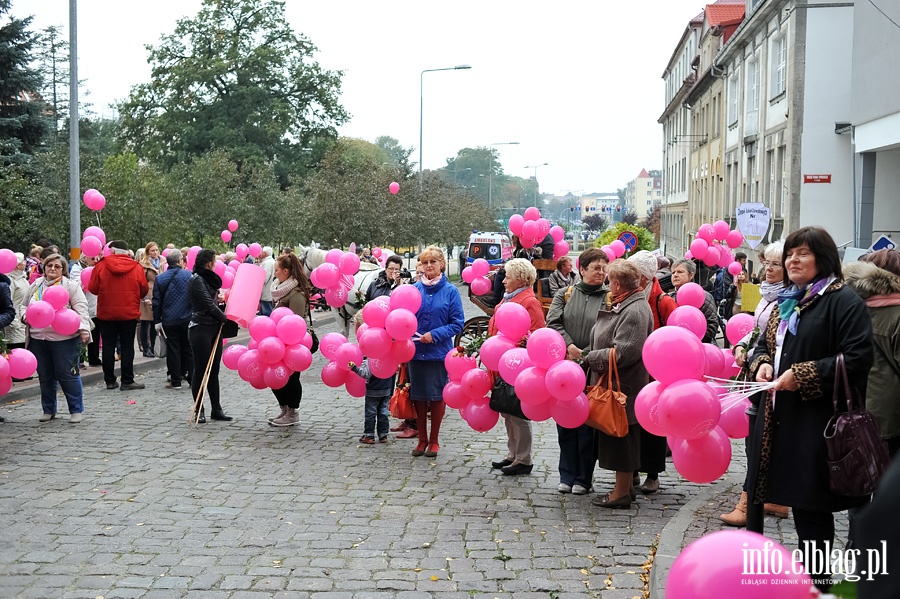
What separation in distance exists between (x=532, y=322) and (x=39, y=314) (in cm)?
523

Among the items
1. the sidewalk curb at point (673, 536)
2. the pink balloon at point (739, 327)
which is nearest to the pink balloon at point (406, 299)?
the pink balloon at point (739, 327)

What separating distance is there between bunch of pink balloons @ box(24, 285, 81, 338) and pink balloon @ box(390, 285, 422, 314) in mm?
3734

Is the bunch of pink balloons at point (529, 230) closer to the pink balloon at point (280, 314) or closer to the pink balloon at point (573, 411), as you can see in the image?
the pink balloon at point (280, 314)

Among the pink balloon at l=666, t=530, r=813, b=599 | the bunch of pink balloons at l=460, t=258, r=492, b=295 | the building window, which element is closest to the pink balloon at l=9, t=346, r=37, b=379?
the pink balloon at l=666, t=530, r=813, b=599

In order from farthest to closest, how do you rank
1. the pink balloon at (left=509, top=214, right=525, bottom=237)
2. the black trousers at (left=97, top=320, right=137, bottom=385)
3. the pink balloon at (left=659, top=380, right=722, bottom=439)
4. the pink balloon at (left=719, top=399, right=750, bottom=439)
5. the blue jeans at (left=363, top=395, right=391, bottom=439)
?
the pink balloon at (left=509, top=214, right=525, bottom=237) → the black trousers at (left=97, top=320, right=137, bottom=385) → the blue jeans at (left=363, top=395, right=391, bottom=439) → the pink balloon at (left=719, top=399, right=750, bottom=439) → the pink balloon at (left=659, top=380, right=722, bottom=439)

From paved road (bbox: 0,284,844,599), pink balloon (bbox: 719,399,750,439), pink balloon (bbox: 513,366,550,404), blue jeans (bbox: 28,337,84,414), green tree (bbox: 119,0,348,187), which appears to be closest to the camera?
paved road (bbox: 0,284,844,599)

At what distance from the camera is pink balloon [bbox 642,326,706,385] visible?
5538 mm

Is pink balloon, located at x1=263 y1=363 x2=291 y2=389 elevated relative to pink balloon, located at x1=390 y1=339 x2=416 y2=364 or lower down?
lower down

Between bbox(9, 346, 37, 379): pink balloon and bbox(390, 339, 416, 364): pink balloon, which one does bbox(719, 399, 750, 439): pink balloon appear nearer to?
bbox(390, 339, 416, 364): pink balloon

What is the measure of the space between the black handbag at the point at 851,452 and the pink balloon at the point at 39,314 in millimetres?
8037

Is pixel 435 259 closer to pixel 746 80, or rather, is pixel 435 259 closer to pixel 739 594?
pixel 739 594

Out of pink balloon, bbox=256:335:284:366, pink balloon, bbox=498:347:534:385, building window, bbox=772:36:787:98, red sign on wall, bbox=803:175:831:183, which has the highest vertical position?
building window, bbox=772:36:787:98

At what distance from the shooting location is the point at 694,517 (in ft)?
22.9

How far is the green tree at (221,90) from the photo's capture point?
50125 mm
